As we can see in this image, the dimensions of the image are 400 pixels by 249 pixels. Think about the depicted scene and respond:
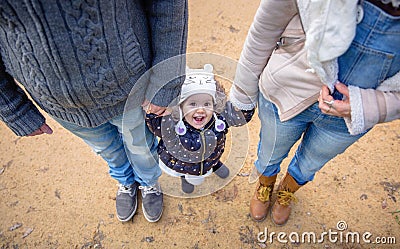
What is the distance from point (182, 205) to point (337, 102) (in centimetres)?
109

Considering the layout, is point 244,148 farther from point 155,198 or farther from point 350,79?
point 350,79

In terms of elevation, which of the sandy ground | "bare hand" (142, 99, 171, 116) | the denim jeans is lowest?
the sandy ground

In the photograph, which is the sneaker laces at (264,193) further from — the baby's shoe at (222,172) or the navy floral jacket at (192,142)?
the navy floral jacket at (192,142)

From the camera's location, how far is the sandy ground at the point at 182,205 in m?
1.66

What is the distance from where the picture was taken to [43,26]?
76cm

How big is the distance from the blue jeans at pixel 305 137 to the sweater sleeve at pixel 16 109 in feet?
2.53

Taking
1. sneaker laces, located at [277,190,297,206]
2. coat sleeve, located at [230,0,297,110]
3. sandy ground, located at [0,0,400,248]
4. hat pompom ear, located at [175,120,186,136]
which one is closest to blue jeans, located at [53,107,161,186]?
hat pompom ear, located at [175,120,186,136]

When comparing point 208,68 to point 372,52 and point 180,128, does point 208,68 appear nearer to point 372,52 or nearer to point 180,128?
point 180,128

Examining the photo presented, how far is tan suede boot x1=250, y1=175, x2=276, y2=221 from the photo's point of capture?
163 cm

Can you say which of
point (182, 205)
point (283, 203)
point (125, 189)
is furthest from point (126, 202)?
point (283, 203)

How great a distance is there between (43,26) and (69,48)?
77mm

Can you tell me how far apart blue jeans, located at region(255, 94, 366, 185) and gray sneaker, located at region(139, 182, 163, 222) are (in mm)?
590

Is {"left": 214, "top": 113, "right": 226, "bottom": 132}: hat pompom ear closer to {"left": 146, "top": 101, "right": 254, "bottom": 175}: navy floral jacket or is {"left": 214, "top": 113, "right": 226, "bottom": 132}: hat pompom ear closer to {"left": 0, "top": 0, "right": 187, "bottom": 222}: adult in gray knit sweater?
{"left": 146, "top": 101, "right": 254, "bottom": 175}: navy floral jacket

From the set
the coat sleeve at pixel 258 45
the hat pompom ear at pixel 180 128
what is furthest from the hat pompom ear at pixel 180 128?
the coat sleeve at pixel 258 45
